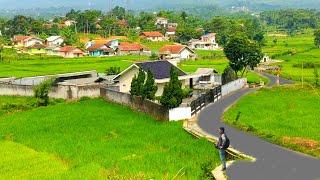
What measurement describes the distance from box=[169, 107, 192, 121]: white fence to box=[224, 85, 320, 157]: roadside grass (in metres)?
1.90

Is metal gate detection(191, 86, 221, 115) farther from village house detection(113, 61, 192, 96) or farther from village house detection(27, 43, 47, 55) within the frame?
village house detection(27, 43, 47, 55)

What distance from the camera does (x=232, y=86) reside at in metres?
38.6

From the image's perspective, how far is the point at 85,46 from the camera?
3836 inches

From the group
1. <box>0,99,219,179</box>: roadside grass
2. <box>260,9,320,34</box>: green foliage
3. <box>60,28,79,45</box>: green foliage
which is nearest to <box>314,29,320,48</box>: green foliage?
<box>60,28,79,45</box>: green foliage

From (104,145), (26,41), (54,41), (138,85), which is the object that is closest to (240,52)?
(138,85)

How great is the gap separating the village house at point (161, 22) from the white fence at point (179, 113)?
10040 cm

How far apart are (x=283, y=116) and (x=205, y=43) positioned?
7780 centimetres

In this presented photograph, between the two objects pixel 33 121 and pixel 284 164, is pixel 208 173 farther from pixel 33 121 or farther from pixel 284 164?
pixel 33 121

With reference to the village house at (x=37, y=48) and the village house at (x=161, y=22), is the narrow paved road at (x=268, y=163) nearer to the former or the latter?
the village house at (x=37, y=48)

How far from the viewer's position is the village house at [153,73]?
36.2 metres

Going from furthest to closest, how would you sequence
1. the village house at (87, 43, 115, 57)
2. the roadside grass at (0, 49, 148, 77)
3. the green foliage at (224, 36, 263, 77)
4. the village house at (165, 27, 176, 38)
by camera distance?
the village house at (165, 27, 176, 38), the village house at (87, 43, 115, 57), the roadside grass at (0, 49, 148, 77), the green foliage at (224, 36, 263, 77)

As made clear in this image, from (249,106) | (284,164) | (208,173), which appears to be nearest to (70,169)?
(208,173)

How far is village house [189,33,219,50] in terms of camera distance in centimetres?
10362

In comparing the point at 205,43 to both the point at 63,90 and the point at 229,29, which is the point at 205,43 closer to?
the point at 229,29
